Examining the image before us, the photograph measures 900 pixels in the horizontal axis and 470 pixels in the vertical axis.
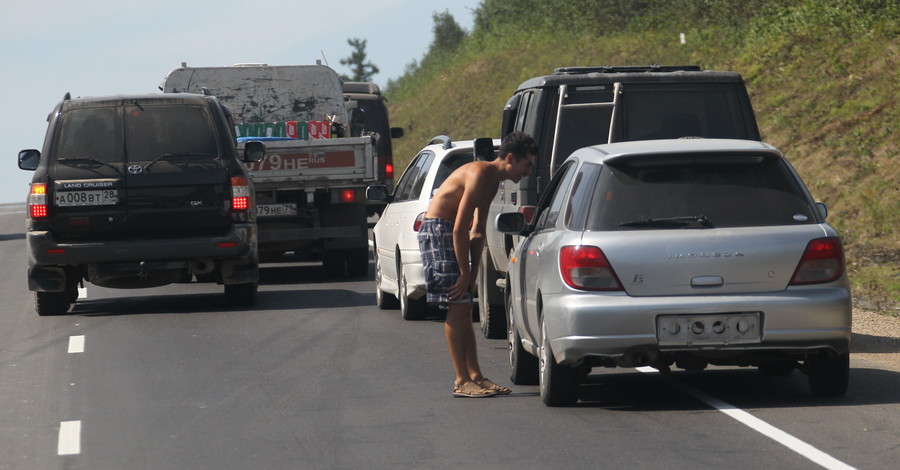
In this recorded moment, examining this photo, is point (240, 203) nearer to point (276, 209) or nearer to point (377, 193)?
point (377, 193)

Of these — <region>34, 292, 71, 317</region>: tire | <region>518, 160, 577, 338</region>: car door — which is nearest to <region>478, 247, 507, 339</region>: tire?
<region>518, 160, 577, 338</region>: car door

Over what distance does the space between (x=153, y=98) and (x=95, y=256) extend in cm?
175

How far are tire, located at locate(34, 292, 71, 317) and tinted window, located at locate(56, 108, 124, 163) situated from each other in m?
1.50

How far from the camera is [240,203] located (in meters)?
15.4

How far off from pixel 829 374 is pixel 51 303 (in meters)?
9.36

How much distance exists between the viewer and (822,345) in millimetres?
8531

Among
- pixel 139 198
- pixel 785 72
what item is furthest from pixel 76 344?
pixel 785 72

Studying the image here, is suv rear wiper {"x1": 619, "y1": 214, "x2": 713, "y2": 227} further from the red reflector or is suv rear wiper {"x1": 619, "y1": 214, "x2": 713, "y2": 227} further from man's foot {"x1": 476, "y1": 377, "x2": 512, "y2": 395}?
the red reflector

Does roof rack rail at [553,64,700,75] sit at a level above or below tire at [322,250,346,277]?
above

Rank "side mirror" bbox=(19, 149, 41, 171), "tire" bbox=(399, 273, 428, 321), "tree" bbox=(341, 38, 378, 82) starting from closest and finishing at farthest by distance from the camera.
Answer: "tire" bbox=(399, 273, 428, 321), "side mirror" bbox=(19, 149, 41, 171), "tree" bbox=(341, 38, 378, 82)

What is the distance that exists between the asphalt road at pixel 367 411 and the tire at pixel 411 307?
53 cm

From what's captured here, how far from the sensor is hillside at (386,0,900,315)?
71.8ft

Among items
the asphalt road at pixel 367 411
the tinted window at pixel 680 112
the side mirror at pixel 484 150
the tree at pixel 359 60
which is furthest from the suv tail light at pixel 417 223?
the tree at pixel 359 60

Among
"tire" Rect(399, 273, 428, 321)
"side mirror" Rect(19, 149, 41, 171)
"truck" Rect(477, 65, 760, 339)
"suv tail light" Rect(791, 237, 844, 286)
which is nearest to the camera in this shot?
"suv tail light" Rect(791, 237, 844, 286)
